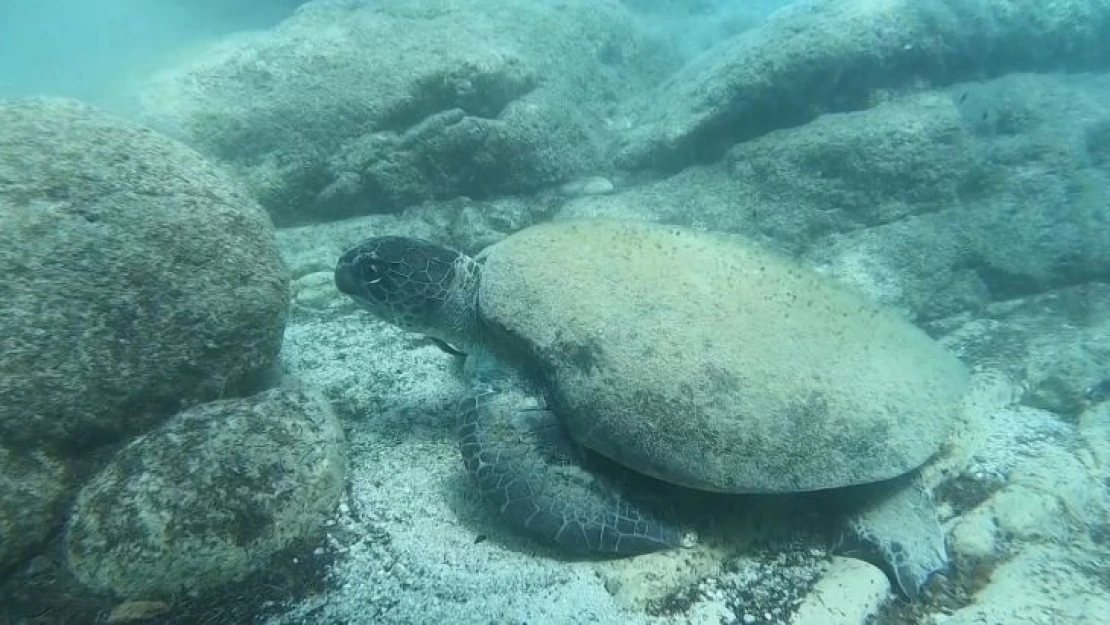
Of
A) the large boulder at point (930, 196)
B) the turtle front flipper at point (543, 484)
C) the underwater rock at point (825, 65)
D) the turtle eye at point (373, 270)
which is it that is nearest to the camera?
the turtle front flipper at point (543, 484)

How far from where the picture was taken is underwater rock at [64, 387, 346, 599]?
229 cm

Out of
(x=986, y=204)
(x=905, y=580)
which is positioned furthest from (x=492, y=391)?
(x=986, y=204)

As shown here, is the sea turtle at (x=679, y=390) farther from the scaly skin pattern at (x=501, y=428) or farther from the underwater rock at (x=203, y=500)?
the underwater rock at (x=203, y=500)

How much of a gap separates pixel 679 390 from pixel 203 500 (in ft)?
7.69

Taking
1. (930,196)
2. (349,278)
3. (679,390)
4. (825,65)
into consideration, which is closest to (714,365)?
(679,390)

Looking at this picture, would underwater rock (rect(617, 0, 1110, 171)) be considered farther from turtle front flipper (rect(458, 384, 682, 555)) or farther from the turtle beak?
turtle front flipper (rect(458, 384, 682, 555))

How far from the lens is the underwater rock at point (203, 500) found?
7.52 ft

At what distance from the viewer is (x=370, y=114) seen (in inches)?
246

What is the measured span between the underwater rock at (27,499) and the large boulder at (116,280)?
9cm

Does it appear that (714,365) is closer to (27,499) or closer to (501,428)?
(501,428)

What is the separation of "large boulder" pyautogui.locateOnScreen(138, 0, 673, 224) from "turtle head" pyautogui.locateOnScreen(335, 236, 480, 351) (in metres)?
2.63

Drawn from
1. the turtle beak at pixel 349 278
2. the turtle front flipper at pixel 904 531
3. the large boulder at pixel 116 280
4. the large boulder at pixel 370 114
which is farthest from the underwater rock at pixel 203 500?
the large boulder at pixel 370 114

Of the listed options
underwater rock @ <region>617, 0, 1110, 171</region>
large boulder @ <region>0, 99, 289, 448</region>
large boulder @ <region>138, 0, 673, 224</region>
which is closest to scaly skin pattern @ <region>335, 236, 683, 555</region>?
large boulder @ <region>0, 99, 289, 448</region>

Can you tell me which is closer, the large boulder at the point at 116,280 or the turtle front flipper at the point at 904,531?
the large boulder at the point at 116,280
